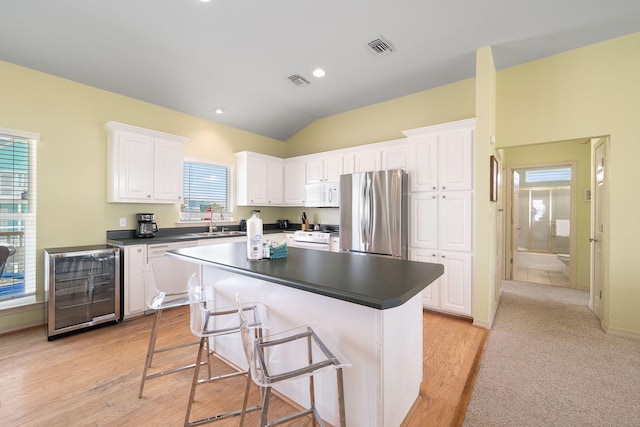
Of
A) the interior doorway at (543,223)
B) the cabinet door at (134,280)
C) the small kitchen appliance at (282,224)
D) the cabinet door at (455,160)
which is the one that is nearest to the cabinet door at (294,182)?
the small kitchen appliance at (282,224)

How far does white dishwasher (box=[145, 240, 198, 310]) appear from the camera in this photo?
3.52 metres

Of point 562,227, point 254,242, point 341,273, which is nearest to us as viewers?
point 341,273

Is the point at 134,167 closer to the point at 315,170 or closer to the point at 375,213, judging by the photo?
the point at 315,170

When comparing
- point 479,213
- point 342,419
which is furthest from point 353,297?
point 479,213

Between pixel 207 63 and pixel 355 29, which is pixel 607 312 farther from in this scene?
pixel 207 63

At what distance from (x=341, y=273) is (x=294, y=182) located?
400 cm

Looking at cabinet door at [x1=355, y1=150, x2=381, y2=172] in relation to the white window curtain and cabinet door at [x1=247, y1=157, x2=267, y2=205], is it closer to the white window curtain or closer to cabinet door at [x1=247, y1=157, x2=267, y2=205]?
cabinet door at [x1=247, y1=157, x2=267, y2=205]

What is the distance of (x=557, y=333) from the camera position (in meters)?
2.97

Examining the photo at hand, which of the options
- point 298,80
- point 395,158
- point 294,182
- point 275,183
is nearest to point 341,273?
point 395,158

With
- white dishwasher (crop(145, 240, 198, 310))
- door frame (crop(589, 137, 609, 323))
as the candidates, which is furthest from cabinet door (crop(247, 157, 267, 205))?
door frame (crop(589, 137, 609, 323))

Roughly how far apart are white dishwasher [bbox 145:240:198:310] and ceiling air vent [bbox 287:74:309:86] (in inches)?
104

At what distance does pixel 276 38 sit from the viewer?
297cm

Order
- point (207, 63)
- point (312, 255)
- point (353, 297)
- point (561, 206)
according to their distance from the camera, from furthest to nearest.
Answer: point (561, 206), point (207, 63), point (312, 255), point (353, 297)

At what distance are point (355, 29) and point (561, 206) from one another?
666 cm
